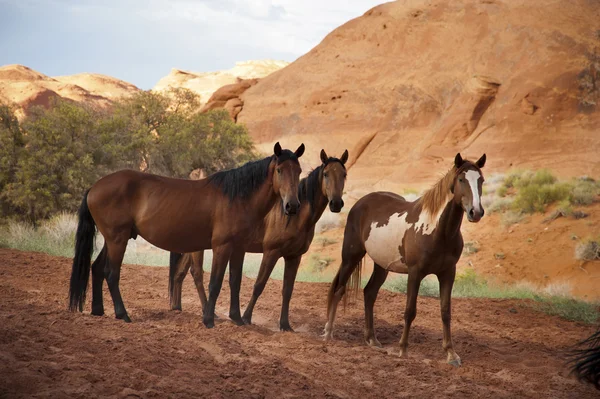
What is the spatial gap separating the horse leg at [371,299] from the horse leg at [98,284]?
353cm

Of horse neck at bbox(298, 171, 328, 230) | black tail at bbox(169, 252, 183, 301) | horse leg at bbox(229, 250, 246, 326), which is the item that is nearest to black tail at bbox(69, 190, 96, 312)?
black tail at bbox(169, 252, 183, 301)

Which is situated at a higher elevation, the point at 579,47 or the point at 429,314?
the point at 579,47

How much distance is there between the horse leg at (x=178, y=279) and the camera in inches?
380

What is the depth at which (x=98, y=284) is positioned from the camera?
858 centimetres

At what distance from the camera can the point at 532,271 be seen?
19.2 meters

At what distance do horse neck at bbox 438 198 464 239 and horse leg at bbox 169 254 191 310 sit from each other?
4218mm

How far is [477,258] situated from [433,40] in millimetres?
25527

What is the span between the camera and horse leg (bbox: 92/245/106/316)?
845 centimetres

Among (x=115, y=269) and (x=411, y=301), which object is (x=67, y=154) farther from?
(x=411, y=301)

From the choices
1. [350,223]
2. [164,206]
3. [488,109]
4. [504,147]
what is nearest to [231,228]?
[164,206]

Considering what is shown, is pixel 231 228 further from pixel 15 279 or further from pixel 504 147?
pixel 504 147

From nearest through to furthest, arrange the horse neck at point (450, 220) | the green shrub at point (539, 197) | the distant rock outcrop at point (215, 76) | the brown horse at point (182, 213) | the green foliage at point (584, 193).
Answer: the horse neck at point (450, 220), the brown horse at point (182, 213), the green foliage at point (584, 193), the green shrub at point (539, 197), the distant rock outcrop at point (215, 76)

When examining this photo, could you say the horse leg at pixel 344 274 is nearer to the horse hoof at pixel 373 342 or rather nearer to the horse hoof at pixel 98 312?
the horse hoof at pixel 373 342

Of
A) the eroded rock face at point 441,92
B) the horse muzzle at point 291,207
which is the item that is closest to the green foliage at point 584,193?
the eroded rock face at point 441,92
